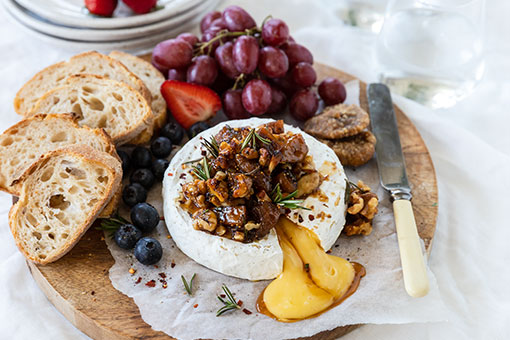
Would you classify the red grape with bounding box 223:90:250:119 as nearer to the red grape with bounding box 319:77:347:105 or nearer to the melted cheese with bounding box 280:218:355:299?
the red grape with bounding box 319:77:347:105

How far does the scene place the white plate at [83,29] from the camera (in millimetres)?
3320

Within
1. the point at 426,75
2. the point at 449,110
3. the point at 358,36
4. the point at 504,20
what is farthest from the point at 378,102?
the point at 504,20

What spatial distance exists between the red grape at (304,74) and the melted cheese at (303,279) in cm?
95

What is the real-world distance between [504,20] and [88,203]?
329 cm

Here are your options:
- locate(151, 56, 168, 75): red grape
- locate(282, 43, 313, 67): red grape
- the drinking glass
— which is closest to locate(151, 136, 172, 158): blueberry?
locate(151, 56, 168, 75): red grape

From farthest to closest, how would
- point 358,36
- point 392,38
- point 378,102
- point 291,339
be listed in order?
point 358,36 → point 392,38 → point 378,102 → point 291,339

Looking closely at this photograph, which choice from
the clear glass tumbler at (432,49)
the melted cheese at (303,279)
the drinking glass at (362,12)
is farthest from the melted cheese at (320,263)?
the drinking glass at (362,12)

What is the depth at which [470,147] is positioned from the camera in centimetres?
296

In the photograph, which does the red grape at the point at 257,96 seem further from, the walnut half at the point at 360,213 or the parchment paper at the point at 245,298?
the parchment paper at the point at 245,298

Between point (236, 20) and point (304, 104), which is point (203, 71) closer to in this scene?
point (236, 20)

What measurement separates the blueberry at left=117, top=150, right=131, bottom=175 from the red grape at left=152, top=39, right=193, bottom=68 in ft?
1.99

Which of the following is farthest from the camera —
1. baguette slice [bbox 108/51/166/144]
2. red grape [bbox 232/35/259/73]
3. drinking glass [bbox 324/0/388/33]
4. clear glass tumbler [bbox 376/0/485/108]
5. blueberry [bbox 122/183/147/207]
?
drinking glass [bbox 324/0/388/33]

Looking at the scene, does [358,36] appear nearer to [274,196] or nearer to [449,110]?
[449,110]

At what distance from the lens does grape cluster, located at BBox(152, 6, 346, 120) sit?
2.76 m
